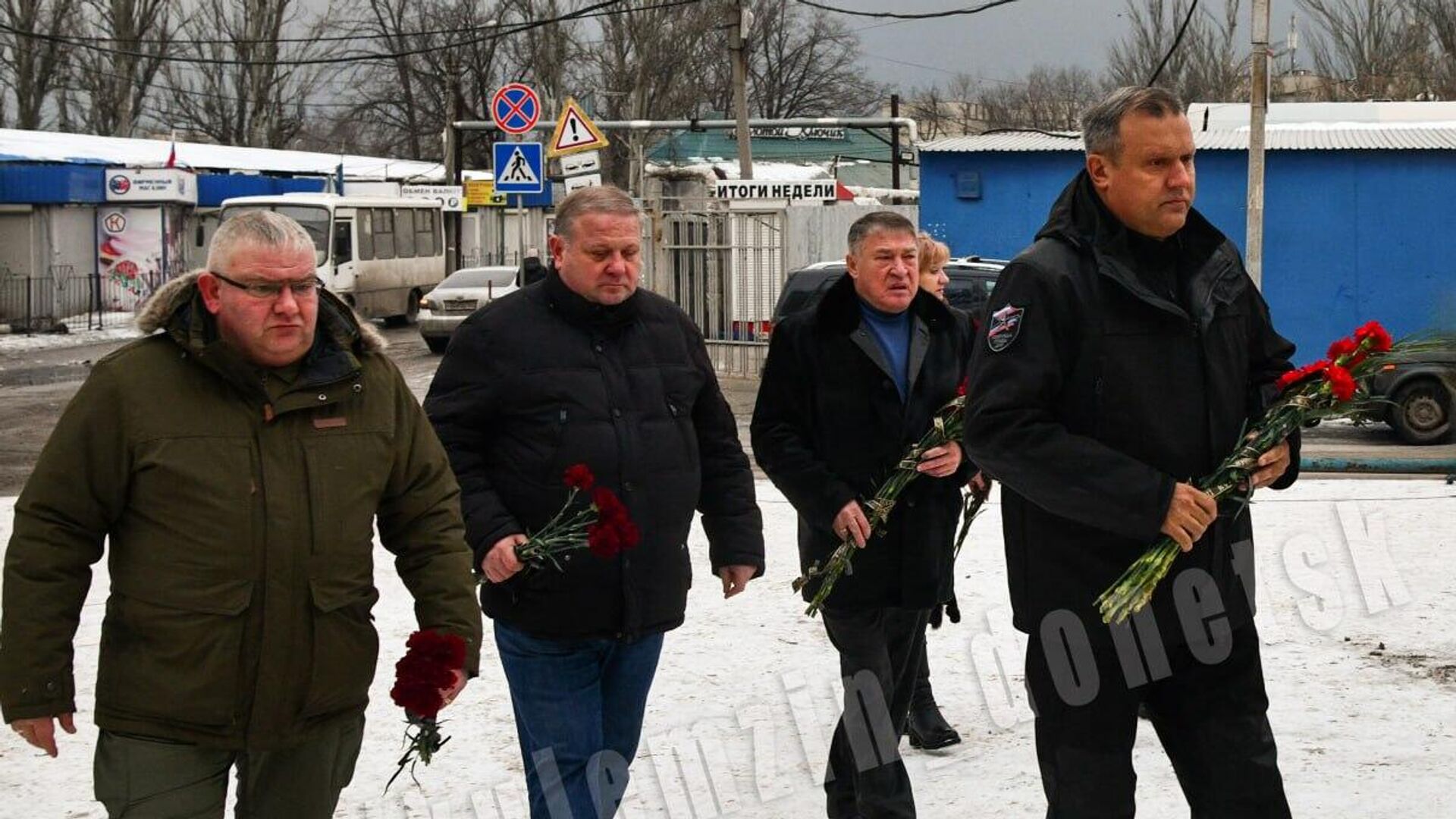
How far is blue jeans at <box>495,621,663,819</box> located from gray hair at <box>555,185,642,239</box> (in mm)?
1037

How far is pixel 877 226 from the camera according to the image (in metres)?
4.95

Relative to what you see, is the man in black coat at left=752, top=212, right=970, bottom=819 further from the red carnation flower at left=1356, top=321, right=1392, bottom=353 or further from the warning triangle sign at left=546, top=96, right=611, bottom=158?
the warning triangle sign at left=546, top=96, right=611, bottom=158

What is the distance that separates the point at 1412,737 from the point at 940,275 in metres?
2.18

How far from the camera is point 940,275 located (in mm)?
6113

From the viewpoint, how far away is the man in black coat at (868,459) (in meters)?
4.79

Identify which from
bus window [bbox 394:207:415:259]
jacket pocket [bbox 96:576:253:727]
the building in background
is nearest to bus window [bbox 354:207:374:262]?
bus window [bbox 394:207:415:259]

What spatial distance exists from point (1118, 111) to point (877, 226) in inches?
58.9

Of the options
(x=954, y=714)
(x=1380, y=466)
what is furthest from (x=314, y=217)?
(x=954, y=714)

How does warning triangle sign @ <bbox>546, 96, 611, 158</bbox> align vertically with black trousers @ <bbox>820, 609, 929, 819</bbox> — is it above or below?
above

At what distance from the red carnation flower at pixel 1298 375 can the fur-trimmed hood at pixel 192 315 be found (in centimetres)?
188

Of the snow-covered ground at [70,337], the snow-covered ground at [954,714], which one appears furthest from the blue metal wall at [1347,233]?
the snow-covered ground at [70,337]

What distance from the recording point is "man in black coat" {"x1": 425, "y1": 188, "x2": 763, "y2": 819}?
4.26 meters

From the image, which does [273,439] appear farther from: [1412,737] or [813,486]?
[1412,737]

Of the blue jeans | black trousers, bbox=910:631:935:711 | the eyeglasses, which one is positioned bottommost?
black trousers, bbox=910:631:935:711
